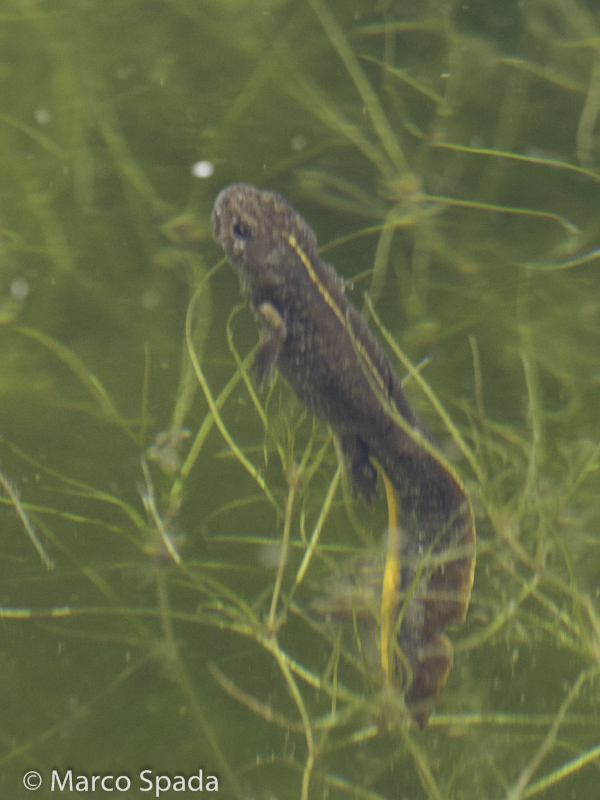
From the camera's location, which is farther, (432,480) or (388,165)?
(388,165)

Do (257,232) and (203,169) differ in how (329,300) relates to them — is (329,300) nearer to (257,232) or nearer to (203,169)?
(257,232)

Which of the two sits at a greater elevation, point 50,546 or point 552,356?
point 552,356

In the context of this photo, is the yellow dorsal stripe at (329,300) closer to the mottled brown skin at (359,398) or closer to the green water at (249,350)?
the mottled brown skin at (359,398)

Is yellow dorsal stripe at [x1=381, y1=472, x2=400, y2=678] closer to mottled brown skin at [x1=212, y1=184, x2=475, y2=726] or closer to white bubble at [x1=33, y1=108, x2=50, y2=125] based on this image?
mottled brown skin at [x1=212, y1=184, x2=475, y2=726]

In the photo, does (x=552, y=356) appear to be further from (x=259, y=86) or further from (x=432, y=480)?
(x=259, y=86)

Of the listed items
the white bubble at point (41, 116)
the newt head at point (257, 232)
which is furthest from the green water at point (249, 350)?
the newt head at point (257, 232)

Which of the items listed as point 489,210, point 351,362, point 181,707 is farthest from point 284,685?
point 489,210

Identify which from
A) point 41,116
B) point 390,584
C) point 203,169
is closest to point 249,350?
point 203,169
